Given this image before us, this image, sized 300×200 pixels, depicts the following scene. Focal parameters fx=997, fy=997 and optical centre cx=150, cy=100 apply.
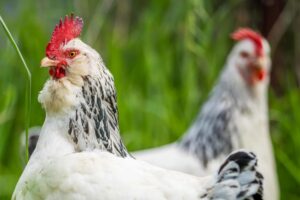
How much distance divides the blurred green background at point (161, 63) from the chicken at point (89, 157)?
2.46 metres

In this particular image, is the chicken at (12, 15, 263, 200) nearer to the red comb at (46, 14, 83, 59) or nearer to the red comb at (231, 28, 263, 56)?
the red comb at (46, 14, 83, 59)

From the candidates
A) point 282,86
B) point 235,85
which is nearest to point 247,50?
point 235,85

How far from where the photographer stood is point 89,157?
3.17 metres

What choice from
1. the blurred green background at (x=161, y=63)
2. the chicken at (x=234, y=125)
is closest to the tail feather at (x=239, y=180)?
the chicken at (x=234, y=125)

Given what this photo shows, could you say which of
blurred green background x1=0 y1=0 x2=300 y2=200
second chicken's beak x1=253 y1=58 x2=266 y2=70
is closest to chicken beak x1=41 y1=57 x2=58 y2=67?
second chicken's beak x1=253 y1=58 x2=266 y2=70

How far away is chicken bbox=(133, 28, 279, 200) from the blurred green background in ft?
1.37

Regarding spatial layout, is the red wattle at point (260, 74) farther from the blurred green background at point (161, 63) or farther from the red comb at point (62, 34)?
the red comb at point (62, 34)

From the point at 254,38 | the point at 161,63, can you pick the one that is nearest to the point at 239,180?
the point at 254,38

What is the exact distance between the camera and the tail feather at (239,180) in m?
3.04

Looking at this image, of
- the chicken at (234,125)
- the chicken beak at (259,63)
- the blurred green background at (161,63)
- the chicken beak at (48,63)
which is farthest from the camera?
the blurred green background at (161,63)

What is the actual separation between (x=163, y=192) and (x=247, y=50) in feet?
8.32

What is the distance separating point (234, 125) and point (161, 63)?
1543mm

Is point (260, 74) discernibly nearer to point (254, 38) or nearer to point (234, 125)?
point (254, 38)

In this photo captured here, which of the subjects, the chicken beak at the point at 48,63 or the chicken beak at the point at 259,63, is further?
the chicken beak at the point at 259,63
